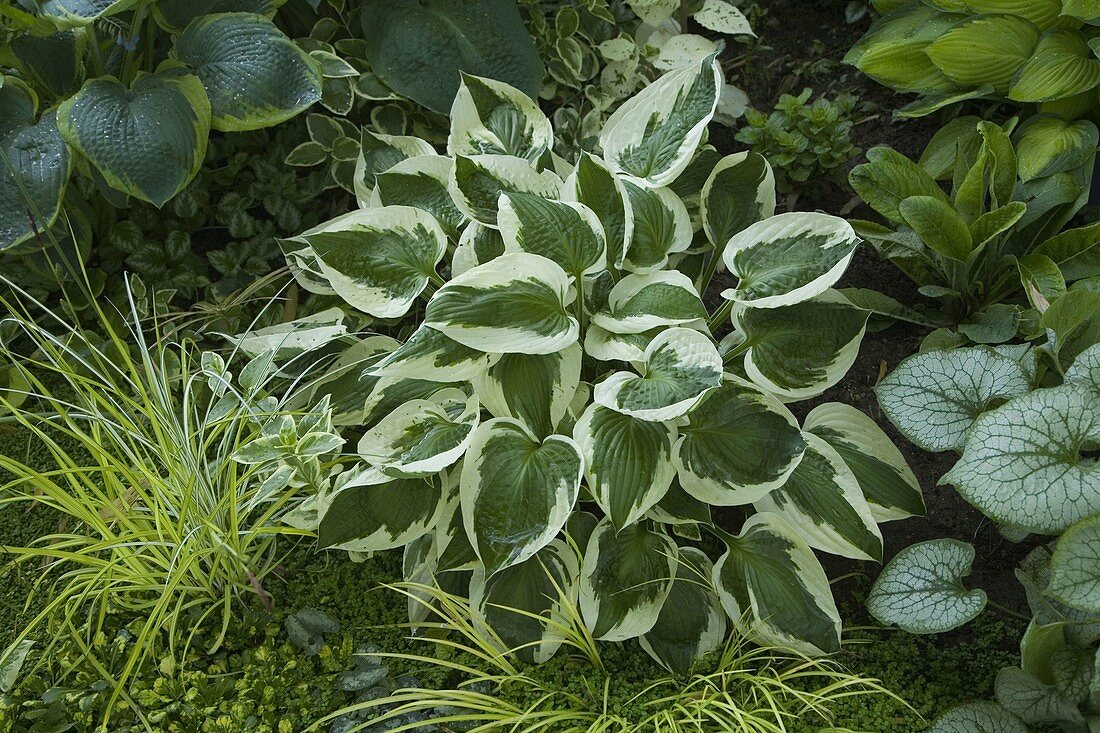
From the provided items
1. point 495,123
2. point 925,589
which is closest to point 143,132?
point 495,123

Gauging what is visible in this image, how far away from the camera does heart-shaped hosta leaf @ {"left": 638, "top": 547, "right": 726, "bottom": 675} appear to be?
1.65m

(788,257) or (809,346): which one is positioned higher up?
(788,257)

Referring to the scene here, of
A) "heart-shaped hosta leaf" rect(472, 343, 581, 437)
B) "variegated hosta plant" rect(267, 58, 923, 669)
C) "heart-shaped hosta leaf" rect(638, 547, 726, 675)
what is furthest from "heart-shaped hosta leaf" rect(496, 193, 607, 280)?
"heart-shaped hosta leaf" rect(638, 547, 726, 675)

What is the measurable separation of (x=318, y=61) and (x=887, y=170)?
1249 mm

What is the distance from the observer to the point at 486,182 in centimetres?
165

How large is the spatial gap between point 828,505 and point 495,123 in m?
0.94

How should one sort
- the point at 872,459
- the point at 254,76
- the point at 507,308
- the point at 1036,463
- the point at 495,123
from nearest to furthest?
the point at 1036,463, the point at 507,308, the point at 872,459, the point at 495,123, the point at 254,76

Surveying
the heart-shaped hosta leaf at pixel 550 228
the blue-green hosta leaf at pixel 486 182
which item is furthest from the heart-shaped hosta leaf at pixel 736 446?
the blue-green hosta leaf at pixel 486 182

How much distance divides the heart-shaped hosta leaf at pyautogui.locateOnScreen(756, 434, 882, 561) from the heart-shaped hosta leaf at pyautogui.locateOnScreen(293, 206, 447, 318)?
0.73 metres

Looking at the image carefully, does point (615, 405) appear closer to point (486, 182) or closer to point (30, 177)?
point (486, 182)

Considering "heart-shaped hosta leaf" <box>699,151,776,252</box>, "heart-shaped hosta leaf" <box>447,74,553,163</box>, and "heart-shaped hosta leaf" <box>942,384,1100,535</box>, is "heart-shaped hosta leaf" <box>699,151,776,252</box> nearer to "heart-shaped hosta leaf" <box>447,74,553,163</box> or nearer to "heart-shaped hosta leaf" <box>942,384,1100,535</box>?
"heart-shaped hosta leaf" <box>447,74,553,163</box>

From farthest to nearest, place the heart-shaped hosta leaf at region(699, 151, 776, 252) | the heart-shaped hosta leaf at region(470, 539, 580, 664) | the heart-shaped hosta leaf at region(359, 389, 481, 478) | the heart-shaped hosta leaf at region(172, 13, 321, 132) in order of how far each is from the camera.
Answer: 1. the heart-shaped hosta leaf at region(172, 13, 321, 132)
2. the heart-shaped hosta leaf at region(699, 151, 776, 252)
3. the heart-shaped hosta leaf at region(470, 539, 580, 664)
4. the heart-shaped hosta leaf at region(359, 389, 481, 478)

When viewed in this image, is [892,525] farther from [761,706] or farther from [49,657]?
[49,657]

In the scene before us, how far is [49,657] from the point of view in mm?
1638
